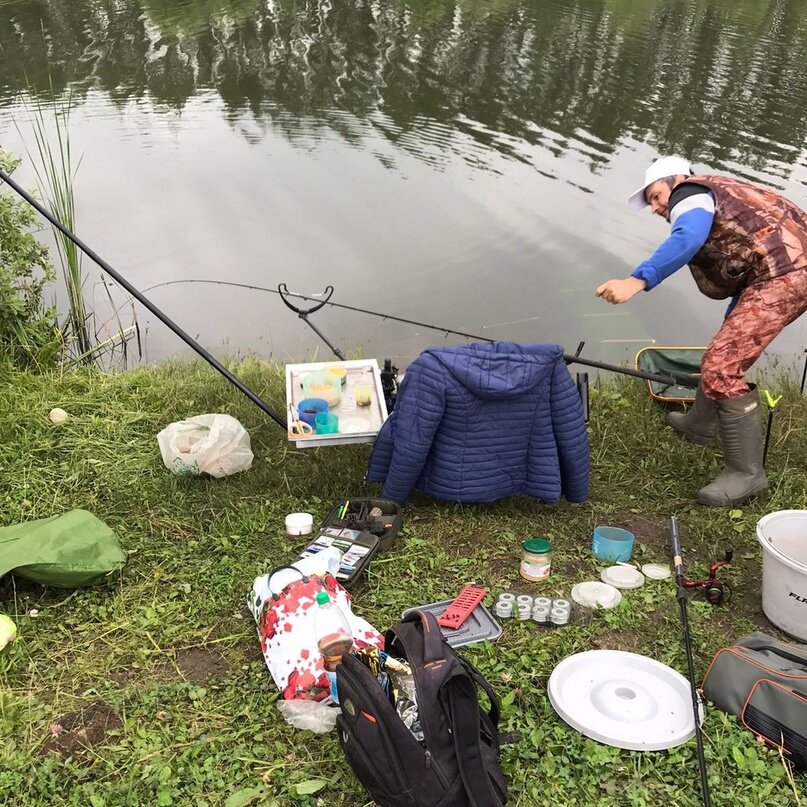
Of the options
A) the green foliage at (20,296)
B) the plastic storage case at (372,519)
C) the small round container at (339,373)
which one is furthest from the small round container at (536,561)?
the green foliage at (20,296)

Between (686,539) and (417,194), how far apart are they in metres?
4.42

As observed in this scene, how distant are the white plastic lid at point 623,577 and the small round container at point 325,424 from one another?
108 cm

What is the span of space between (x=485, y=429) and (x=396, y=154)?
5.02 meters

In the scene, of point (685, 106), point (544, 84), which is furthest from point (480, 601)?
point (544, 84)

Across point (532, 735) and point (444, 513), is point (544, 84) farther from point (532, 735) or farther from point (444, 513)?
point (532, 735)

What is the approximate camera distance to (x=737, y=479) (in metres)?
3.14

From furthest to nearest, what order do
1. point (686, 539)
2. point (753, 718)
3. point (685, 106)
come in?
point (685, 106), point (686, 539), point (753, 718)

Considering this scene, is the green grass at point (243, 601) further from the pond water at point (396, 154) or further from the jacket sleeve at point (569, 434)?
the pond water at point (396, 154)

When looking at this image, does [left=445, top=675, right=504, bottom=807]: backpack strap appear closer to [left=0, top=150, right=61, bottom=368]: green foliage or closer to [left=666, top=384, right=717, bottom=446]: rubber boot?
[left=666, top=384, right=717, bottom=446]: rubber boot

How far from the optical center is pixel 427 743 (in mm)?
1792

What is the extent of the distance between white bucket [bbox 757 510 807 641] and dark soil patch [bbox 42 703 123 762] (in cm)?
190

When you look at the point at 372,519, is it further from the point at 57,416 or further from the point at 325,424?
the point at 57,416

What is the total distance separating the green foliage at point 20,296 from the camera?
13.3ft

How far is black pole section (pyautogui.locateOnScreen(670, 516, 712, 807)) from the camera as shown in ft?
6.18
